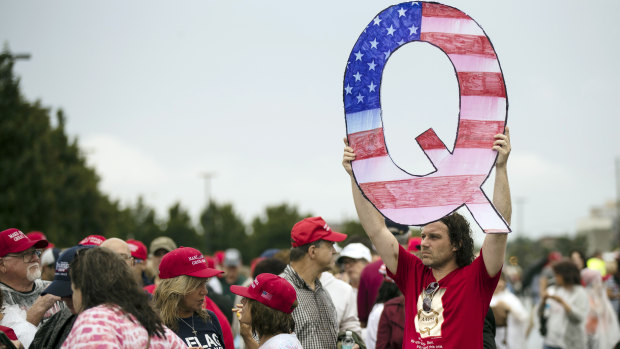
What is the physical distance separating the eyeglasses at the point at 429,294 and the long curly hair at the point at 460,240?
0.80ft

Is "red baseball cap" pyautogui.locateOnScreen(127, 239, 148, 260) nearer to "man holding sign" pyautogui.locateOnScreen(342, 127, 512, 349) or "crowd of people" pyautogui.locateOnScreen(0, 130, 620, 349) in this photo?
"crowd of people" pyautogui.locateOnScreen(0, 130, 620, 349)

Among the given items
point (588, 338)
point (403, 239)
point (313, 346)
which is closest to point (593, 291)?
point (588, 338)

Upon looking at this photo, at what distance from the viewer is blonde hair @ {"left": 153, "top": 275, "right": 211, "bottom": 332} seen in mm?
4449

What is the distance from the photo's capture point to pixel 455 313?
396cm

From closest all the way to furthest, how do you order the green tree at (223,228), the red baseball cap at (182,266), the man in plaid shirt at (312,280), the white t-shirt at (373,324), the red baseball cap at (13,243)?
the red baseball cap at (182,266)
the red baseball cap at (13,243)
the man in plaid shirt at (312,280)
the white t-shirt at (373,324)
the green tree at (223,228)

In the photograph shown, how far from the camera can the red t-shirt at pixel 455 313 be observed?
3.93 m

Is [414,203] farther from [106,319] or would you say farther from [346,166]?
[106,319]

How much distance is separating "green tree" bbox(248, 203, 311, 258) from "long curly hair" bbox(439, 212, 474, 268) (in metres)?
59.8

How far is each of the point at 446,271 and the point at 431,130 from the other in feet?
2.83

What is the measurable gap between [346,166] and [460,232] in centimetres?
82

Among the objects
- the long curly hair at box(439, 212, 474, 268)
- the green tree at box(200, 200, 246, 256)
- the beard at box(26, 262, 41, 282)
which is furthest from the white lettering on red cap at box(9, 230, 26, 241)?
the green tree at box(200, 200, 246, 256)

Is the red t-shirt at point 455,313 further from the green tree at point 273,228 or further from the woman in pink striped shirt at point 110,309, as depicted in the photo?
the green tree at point 273,228

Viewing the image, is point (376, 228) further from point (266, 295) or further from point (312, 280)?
point (312, 280)

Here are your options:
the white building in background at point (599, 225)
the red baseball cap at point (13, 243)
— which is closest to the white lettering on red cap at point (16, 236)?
the red baseball cap at point (13, 243)
